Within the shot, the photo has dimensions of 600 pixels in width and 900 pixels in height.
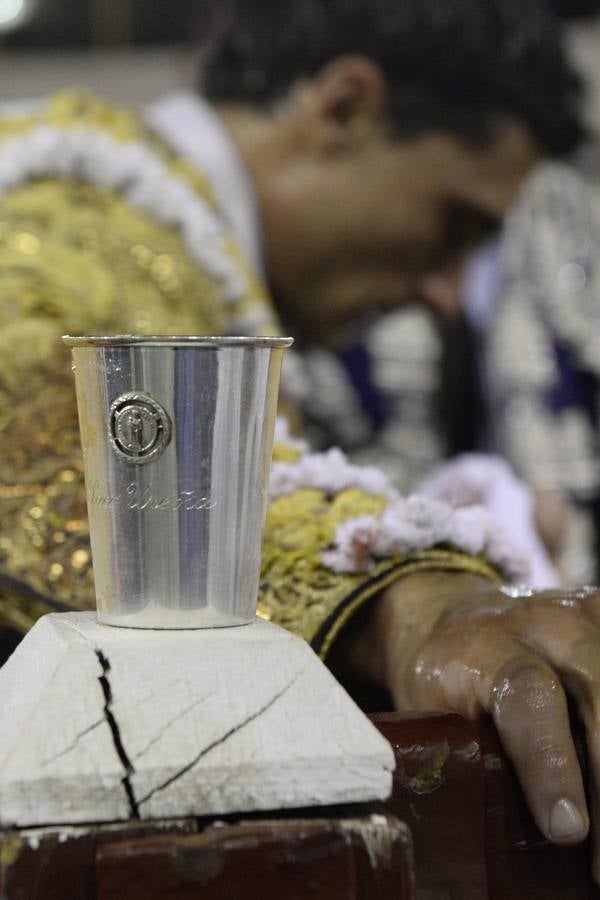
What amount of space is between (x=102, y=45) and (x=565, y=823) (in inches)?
89.8

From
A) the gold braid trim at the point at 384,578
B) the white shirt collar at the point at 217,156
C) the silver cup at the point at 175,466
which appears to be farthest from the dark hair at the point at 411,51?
the silver cup at the point at 175,466

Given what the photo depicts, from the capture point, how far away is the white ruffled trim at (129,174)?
4.60 ft

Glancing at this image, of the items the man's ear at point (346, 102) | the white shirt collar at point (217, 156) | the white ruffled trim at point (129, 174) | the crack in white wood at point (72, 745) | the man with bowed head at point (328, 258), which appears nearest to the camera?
the crack in white wood at point (72, 745)

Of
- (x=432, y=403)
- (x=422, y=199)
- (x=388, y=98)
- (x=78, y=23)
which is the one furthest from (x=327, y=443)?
(x=78, y=23)

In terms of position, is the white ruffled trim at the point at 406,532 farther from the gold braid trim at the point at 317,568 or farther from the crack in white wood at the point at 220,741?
the crack in white wood at the point at 220,741

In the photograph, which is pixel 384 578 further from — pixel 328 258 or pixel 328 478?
pixel 328 258

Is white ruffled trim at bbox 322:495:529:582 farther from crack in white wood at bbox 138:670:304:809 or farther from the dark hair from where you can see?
the dark hair

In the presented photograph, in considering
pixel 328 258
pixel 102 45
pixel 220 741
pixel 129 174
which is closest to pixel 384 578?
pixel 220 741

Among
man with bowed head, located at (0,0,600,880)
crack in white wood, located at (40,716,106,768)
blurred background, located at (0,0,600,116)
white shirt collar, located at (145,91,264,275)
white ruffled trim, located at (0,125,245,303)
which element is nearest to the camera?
crack in white wood, located at (40,716,106,768)

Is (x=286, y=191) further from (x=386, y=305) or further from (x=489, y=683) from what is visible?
A: (x=489, y=683)

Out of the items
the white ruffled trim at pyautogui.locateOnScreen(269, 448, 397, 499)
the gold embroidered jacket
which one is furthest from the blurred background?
the white ruffled trim at pyautogui.locateOnScreen(269, 448, 397, 499)

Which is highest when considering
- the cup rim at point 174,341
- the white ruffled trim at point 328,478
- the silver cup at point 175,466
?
the cup rim at point 174,341

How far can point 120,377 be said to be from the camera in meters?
0.51

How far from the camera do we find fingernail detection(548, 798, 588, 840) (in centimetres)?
54
